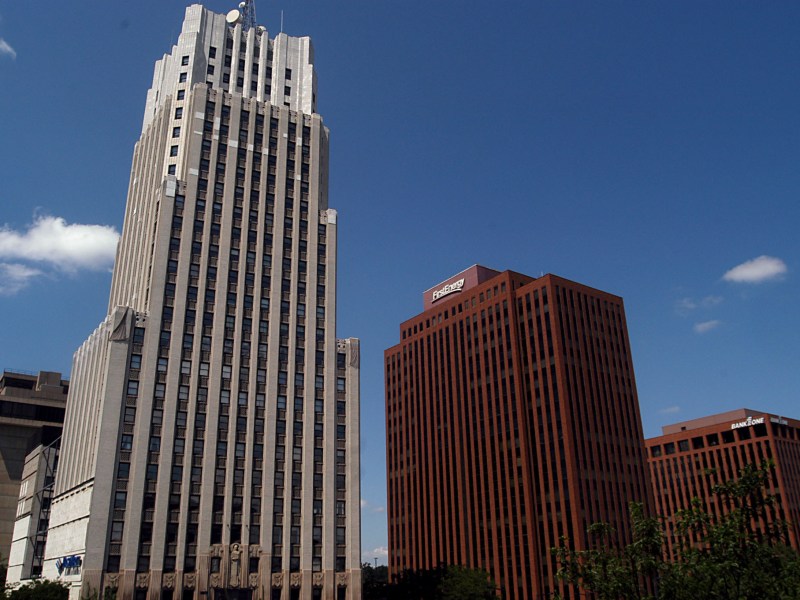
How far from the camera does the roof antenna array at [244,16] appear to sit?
118m

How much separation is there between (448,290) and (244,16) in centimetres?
8120

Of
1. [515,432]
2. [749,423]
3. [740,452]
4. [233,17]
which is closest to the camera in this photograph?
[233,17]

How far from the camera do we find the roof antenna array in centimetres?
11769

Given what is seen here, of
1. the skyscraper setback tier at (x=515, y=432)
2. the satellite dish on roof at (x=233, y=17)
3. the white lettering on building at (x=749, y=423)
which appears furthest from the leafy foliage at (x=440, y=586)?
the white lettering on building at (x=749, y=423)

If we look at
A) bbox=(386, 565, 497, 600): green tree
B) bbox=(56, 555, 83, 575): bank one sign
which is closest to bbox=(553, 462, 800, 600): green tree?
bbox=(56, 555, 83, 575): bank one sign

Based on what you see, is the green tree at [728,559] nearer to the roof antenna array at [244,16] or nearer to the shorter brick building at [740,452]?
the roof antenna array at [244,16]

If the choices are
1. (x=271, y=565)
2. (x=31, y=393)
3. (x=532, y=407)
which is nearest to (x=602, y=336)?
(x=532, y=407)

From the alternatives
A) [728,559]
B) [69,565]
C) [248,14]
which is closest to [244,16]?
[248,14]

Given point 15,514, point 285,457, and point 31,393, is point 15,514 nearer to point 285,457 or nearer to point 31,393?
point 31,393

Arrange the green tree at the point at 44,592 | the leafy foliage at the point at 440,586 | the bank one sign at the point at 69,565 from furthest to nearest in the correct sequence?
the leafy foliage at the point at 440,586 → the bank one sign at the point at 69,565 → the green tree at the point at 44,592

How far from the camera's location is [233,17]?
117625mm

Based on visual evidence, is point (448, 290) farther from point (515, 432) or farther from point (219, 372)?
point (219, 372)

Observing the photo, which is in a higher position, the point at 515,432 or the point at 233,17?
the point at 233,17

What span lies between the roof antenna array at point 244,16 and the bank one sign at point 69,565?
86.8m
